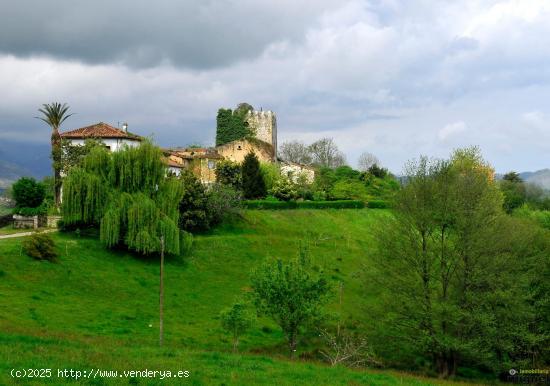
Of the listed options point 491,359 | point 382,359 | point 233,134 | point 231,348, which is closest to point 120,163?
point 231,348

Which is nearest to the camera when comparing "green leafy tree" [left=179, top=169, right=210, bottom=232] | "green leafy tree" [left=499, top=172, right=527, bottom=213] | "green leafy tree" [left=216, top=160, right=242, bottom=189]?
"green leafy tree" [left=179, top=169, right=210, bottom=232]

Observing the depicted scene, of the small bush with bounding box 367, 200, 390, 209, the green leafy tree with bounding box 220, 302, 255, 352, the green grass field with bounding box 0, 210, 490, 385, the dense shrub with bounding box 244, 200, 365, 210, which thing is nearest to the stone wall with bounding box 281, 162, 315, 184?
the small bush with bounding box 367, 200, 390, 209

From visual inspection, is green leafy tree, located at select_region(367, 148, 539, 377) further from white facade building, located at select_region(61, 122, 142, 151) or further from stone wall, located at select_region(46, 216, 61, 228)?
white facade building, located at select_region(61, 122, 142, 151)

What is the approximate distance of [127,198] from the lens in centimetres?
4609

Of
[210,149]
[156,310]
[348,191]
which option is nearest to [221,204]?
[156,310]

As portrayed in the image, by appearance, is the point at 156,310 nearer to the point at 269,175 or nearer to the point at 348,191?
the point at 269,175

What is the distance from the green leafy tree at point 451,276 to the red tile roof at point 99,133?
40821 mm

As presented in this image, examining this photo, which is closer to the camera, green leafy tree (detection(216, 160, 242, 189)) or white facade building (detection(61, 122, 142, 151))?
white facade building (detection(61, 122, 142, 151))

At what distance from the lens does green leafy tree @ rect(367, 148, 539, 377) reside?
29.5 meters

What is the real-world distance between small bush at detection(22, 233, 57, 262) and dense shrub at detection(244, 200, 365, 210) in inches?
1109

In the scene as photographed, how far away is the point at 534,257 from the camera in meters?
32.6

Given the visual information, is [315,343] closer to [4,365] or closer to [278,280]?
[278,280]

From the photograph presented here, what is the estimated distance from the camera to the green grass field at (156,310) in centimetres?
1906

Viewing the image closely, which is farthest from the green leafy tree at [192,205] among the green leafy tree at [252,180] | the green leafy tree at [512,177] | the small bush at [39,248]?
the green leafy tree at [512,177]
